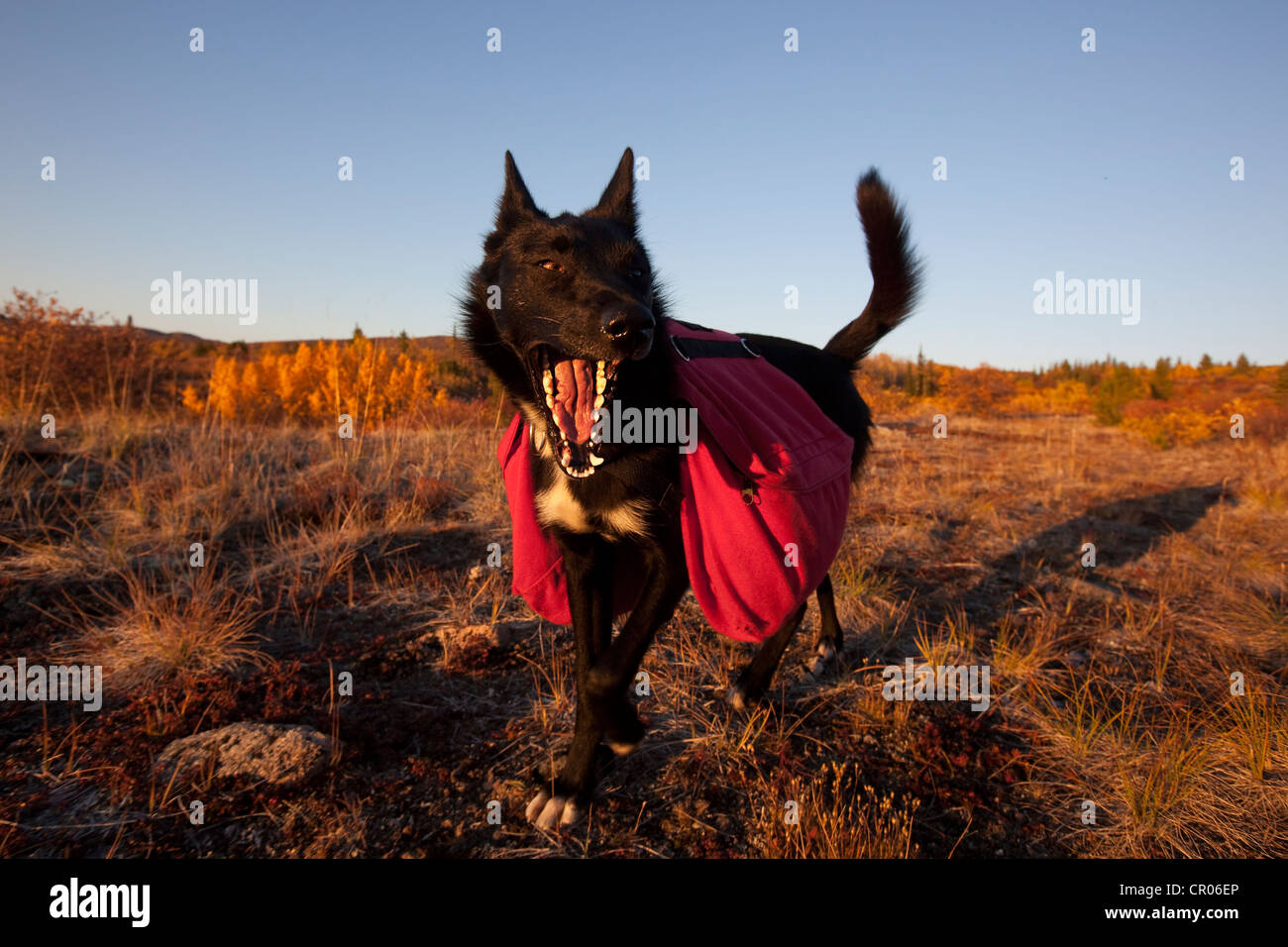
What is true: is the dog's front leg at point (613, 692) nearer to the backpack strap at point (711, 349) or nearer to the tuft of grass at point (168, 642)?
the backpack strap at point (711, 349)

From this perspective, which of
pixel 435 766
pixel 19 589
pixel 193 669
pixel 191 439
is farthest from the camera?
pixel 191 439

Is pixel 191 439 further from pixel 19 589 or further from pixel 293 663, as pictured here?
pixel 293 663

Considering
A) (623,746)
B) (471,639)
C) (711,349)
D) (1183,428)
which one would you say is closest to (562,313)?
(711,349)

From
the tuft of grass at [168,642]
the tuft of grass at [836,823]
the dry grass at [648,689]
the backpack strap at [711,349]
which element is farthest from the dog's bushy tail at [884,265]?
the tuft of grass at [168,642]

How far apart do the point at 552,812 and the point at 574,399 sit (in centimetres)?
153

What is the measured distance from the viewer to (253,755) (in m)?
2.17

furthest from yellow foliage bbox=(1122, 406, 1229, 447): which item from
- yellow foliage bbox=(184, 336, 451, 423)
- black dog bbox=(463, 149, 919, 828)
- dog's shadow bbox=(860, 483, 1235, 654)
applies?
yellow foliage bbox=(184, 336, 451, 423)

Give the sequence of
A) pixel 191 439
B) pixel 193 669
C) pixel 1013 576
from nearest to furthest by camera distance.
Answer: pixel 193 669, pixel 1013 576, pixel 191 439

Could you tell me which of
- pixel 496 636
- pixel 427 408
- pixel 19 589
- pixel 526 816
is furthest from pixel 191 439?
pixel 526 816

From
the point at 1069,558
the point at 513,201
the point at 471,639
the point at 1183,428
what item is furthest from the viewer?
the point at 1183,428

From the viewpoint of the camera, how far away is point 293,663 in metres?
2.85

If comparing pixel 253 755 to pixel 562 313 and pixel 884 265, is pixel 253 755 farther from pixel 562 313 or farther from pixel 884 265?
pixel 884 265

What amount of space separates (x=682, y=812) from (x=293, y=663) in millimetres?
2093

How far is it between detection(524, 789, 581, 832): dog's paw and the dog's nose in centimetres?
165
